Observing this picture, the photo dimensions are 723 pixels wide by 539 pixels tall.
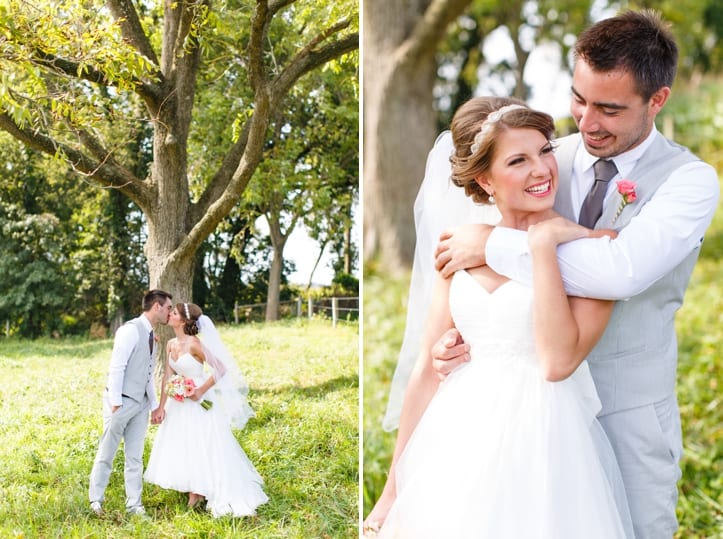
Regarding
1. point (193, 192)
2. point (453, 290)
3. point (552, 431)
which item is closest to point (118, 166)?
point (193, 192)

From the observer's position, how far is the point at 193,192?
2.66 m

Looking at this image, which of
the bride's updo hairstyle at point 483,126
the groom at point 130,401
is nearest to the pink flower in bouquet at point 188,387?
the groom at point 130,401

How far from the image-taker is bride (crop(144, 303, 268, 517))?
2.59 metres

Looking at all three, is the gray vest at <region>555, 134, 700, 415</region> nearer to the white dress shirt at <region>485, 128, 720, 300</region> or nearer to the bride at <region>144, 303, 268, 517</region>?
the white dress shirt at <region>485, 128, 720, 300</region>

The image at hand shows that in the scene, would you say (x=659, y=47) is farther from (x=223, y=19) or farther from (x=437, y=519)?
(x=223, y=19)

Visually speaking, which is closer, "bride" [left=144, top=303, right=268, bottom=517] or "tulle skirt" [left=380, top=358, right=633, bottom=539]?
"tulle skirt" [left=380, top=358, right=633, bottom=539]

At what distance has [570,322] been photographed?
165cm

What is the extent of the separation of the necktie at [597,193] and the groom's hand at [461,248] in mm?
245

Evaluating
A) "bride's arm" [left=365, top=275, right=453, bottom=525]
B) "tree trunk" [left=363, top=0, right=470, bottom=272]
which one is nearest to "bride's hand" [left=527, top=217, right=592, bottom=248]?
"bride's arm" [left=365, top=275, right=453, bottom=525]

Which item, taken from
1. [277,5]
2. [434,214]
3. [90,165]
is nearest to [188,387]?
[90,165]

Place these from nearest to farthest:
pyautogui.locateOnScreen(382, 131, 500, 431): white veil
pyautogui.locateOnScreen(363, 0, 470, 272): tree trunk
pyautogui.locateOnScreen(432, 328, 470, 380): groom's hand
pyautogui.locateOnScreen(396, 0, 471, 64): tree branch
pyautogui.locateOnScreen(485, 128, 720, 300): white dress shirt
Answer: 1. pyautogui.locateOnScreen(485, 128, 720, 300): white dress shirt
2. pyautogui.locateOnScreen(432, 328, 470, 380): groom's hand
3. pyautogui.locateOnScreen(382, 131, 500, 431): white veil
4. pyautogui.locateOnScreen(396, 0, 471, 64): tree branch
5. pyautogui.locateOnScreen(363, 0, 470, 272): tree trunk

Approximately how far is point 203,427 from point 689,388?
81.8 inches

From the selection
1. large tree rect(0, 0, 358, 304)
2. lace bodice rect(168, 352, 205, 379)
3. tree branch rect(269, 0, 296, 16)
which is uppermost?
tree branch rect(269, 0, 296, 16)

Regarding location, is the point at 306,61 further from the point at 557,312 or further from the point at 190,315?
the point at 557,312
